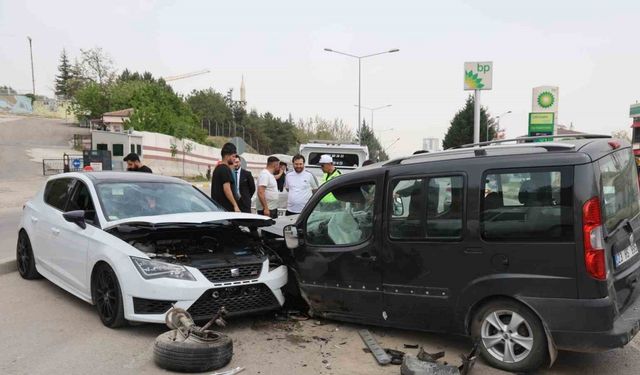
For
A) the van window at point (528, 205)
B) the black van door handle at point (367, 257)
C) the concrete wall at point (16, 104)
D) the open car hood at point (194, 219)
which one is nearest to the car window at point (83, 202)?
the open car hood at point (194, 219)

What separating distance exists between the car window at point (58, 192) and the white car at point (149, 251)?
0.02 meters

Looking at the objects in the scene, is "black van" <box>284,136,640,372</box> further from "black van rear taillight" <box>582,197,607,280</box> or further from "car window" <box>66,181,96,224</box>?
"car window" <box>66,181,96,224</box>

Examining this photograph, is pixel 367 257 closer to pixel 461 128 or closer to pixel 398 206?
pixel 398 206

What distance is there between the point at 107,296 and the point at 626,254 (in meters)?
4.46

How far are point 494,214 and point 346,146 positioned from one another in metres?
10.2

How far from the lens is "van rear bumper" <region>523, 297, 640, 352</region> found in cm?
362

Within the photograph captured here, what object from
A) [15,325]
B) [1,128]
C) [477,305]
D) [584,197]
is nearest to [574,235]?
[584,197]

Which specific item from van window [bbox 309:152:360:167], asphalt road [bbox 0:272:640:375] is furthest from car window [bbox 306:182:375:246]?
van window [bbox 309:152:360:167]

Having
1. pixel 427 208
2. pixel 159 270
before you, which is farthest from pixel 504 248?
pixel 159 270

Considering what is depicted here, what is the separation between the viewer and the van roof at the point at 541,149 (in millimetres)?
3850

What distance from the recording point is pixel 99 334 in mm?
4812

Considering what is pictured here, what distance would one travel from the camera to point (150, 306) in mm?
4707

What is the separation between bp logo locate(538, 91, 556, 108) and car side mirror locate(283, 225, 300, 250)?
3224cm

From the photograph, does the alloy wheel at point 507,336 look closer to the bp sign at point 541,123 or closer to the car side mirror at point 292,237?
the car side mirror at point 292,237
